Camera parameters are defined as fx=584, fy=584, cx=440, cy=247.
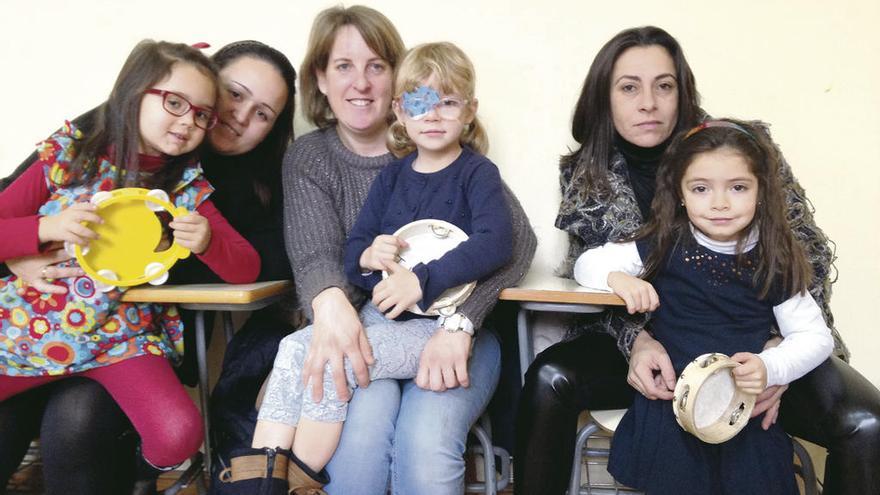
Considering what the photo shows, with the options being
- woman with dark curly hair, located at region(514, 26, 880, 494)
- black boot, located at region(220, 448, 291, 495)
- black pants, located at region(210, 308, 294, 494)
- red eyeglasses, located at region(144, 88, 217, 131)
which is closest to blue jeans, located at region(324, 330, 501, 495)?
black boot, located at region(220, 448, 291, 495)

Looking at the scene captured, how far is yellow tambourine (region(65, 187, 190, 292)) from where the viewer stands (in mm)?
1405

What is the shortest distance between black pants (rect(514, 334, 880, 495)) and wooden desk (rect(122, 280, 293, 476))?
29.0 inches

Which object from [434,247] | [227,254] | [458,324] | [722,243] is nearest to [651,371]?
[722,243]

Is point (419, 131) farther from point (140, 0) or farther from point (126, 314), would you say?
point (140, 0)

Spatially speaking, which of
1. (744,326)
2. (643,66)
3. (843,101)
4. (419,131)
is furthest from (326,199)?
(843,101)

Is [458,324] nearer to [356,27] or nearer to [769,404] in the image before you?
[769,404]

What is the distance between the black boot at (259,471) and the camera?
126 centimetres

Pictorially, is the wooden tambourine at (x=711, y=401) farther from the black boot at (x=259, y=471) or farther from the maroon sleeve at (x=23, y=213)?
the maroon sleeve at (x=23, y=213)

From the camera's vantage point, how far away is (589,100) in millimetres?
1807

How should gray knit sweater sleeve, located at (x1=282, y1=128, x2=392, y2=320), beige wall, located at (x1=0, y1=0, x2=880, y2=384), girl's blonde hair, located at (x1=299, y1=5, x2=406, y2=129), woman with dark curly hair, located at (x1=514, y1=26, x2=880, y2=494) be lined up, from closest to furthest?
woman with dark curly hair, located at (x1=514, y1=26, x2=880, y2=494)
gray knit sweater sleeve, located at (x1=282, y1=128, x2=392, y2=320)
girl's blonde hair, located at (x1=299, y1=5, x2=406, y2=129)
beige wall, located at (x1=0, y1=0, x2=880, y2=384)

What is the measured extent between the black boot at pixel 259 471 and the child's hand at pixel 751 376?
1.02m

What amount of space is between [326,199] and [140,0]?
1.21 meters

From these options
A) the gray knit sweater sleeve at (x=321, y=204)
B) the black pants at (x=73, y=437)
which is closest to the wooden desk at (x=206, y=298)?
the gray knit sweater sleeve at (x=321, y=204)

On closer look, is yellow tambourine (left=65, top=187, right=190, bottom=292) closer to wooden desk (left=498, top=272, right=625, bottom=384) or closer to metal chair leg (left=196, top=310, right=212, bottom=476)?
metal chair leg (left=196, top=310, right=212, bottom=476)
